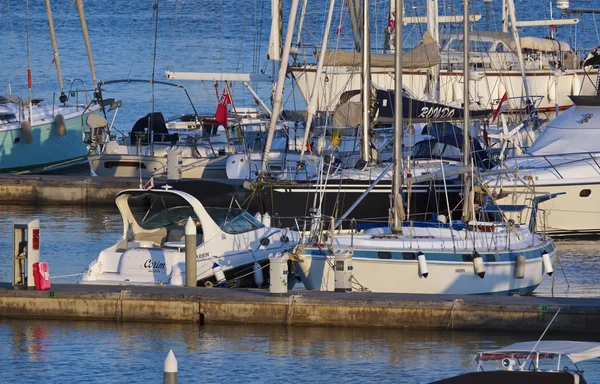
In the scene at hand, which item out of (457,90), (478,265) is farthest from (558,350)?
(457,90)

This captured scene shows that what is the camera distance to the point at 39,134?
146 feet

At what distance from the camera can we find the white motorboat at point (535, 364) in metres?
15.5

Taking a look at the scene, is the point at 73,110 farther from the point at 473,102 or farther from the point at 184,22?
the point at 184,22

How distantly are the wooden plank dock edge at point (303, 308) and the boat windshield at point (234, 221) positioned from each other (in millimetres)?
2072

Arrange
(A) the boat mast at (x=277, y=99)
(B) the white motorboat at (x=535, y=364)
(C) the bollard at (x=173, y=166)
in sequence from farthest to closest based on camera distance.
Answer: (C) the bollard at (x=173, y=166)
(A) the boat mast at (x=277, y=99)
(B) the white motorboat at (x=535, y=364)

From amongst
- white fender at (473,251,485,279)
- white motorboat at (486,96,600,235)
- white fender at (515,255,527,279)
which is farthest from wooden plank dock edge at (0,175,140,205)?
white fender at (473,251,485,279)

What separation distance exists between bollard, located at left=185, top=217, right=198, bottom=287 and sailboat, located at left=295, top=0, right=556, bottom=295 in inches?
64.7

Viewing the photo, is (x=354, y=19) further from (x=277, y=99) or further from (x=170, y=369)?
(x=170, y=369)

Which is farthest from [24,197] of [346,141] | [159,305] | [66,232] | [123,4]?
[123,4]

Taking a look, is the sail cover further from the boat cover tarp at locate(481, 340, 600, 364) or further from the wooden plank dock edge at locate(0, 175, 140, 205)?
the boat cover tarp at locate(481, 340, 600, 364)

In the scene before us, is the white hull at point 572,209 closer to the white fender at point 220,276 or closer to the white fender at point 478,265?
the white fender at point 478,265

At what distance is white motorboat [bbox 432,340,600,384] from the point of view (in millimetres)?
15469

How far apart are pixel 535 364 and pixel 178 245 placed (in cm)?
975

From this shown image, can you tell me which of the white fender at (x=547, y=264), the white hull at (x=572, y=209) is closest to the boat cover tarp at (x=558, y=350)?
the white fender at (x=547, y=264)
